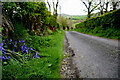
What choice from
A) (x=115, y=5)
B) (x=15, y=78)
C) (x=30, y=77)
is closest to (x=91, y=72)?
(x=30, y=77)

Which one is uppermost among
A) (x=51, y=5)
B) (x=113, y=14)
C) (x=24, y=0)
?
(x=51, y=5)

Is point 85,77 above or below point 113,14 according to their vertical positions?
below

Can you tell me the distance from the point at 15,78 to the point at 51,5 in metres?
16.8

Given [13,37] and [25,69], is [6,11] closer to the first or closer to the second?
[13,37]

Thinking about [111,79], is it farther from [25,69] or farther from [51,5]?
[51,5]

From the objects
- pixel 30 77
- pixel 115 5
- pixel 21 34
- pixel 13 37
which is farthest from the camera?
pixel 115 5

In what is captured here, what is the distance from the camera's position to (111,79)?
1.82 m

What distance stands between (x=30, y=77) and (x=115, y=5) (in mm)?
25318

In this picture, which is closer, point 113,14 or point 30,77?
point 30,77

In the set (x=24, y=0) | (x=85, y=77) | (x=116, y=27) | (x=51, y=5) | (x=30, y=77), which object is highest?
(x=51, y=5)

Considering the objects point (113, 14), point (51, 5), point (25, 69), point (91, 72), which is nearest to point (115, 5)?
point (113, 14)

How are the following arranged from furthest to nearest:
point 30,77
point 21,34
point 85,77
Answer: point 21,34 → point 85,77 → point 30,77

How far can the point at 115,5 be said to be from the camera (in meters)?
19.7

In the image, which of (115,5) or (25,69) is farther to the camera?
(115,5)
